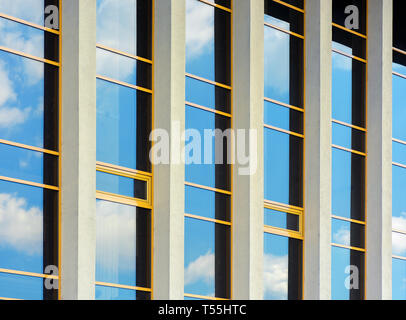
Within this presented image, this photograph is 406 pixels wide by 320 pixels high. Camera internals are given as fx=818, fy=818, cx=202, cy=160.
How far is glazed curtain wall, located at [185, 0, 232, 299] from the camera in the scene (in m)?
17.6

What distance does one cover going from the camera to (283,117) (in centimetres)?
1994

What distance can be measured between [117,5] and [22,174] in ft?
14.4

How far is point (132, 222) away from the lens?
54.9 ft

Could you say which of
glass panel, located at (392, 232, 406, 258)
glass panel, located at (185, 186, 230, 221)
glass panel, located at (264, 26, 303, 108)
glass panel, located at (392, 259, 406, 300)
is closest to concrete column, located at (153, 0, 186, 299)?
glass panel, located at (185, 186, 230, 221)

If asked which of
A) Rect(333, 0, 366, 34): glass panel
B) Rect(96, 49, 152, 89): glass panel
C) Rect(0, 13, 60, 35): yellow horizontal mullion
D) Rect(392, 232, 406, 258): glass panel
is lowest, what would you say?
Rect(392, 232, 406, 258): glass panel

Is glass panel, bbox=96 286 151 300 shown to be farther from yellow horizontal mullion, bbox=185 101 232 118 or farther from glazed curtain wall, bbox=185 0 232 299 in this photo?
yellow horizontal mullion, bbox=185 101 232 118

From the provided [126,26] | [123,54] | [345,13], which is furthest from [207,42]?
[345,13]

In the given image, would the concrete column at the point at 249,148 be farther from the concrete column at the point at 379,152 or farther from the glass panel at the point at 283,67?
the concrete column at the point at 379,152

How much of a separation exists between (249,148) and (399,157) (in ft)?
20.7

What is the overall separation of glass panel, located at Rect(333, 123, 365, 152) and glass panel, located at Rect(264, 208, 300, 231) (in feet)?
8.65

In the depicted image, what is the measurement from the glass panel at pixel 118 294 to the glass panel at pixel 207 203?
83.5 inches

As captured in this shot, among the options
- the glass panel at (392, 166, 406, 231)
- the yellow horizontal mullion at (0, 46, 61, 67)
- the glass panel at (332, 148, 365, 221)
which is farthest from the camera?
the glass panel at (392, 166, 406, 231)
